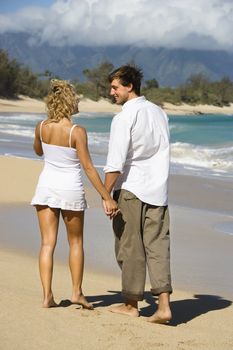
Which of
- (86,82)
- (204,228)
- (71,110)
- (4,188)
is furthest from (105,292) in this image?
(86,82)

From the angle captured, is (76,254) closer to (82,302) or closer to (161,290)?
(82,302)

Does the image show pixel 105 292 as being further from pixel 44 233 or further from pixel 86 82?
pixel 86 82

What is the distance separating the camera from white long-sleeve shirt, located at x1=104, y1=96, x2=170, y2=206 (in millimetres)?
5281

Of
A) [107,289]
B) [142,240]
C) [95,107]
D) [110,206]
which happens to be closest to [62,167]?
[110,206]

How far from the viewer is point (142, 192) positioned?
537 centimetres

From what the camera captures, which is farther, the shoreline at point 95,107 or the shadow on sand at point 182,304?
the shoreline at point 95,107

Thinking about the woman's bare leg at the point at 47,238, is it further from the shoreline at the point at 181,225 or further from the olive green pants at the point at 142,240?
the shoreline at the point at 181,225

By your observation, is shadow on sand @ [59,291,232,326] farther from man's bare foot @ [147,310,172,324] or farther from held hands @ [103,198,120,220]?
held hands @ [103,198,120,220]

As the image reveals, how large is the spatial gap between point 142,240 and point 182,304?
104 cm

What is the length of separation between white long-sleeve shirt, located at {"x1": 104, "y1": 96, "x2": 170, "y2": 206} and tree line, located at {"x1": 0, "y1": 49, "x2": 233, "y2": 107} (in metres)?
58.0

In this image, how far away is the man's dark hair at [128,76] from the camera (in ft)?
17.8

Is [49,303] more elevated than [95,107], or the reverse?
[49,303]

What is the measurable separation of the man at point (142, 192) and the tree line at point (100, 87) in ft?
190

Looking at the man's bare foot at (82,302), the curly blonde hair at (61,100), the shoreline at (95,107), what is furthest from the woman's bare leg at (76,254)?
the shoreline at (95,107)
